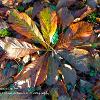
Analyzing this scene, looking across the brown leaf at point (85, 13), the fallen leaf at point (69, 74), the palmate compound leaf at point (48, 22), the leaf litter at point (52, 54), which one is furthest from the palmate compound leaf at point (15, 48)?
the brown leaf at point (85, 13)

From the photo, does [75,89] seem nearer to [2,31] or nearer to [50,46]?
[50,46]

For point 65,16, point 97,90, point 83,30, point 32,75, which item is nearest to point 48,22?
point 65,16

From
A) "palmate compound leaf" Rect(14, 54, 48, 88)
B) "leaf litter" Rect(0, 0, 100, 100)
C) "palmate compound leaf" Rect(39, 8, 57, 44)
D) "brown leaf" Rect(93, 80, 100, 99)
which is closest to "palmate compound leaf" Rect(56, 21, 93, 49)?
"leaf litter" Rect(0, 0, 100, 100)

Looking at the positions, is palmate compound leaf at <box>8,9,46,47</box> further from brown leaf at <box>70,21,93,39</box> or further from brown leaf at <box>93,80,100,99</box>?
brown leaf at <box>93,80,100,99</box>

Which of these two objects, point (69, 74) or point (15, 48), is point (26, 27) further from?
point (69, 74)

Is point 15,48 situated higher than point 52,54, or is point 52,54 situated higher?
point 15,48

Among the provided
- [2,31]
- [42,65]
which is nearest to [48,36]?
[42,65]
